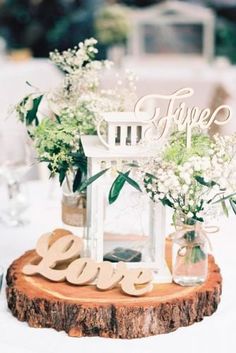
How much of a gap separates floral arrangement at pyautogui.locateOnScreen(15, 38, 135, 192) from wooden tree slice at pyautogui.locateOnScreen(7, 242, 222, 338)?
10.7 inches

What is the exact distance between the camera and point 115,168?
66.6 inches

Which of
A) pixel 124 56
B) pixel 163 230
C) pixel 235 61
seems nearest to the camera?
pixel 163 230

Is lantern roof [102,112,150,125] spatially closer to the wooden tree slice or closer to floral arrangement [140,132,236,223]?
floral arrangement [140,132,236,223]

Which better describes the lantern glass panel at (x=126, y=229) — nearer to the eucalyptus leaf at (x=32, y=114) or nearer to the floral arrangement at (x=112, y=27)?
the eucalyptus leaf at (x=32, y=114)

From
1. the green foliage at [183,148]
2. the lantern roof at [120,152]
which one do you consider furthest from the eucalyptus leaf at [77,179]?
the green foliage at [183,148]

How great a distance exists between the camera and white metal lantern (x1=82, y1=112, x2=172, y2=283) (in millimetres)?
1693

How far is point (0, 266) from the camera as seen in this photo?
6.12ft

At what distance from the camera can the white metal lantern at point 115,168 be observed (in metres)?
1.69

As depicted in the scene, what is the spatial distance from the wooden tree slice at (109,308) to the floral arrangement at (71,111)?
0.89ft

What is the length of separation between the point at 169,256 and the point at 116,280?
0.24 m

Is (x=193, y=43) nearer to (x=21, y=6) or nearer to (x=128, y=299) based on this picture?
(x=21, y=6)

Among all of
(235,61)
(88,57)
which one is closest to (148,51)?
(235,61)

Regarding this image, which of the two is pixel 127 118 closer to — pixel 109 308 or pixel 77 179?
pixel 77 179

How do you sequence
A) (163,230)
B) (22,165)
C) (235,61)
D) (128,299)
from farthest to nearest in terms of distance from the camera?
(235,61)
(22,165)
(163,230)
(128,299)
